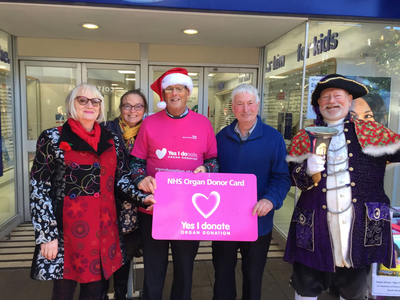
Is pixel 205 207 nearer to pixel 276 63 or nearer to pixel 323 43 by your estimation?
pixel 323 43

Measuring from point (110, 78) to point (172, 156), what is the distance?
125 inches

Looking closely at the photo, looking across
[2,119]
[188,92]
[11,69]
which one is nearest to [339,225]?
[188,92]

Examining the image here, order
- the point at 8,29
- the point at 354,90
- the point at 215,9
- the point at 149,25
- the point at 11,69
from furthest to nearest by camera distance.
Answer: the point at 11,69, the point at 8,29, the point at 149,25, the point at 215,9, the point at 354,90

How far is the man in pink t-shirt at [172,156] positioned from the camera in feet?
6.96

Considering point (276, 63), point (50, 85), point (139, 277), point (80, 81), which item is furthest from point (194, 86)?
point (139, 277)

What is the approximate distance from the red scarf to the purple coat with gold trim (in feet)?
4.53

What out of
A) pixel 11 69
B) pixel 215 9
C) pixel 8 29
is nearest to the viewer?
pixel 215 9

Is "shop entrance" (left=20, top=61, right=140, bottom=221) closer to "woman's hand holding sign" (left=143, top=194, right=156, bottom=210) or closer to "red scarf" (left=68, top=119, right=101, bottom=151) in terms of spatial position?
"red scarf" (left=68, top=119, right=101, bottom=151)

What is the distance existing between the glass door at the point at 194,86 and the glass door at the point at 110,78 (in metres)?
0.26

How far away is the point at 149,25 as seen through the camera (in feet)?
11.7

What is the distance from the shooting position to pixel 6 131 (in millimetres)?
4234

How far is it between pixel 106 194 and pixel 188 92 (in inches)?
39.3

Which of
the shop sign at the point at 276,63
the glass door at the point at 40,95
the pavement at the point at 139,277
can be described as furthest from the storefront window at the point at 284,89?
the glass door at the point at 40,95

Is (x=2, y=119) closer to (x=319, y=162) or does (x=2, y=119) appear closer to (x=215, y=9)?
(x=215, y=9)
